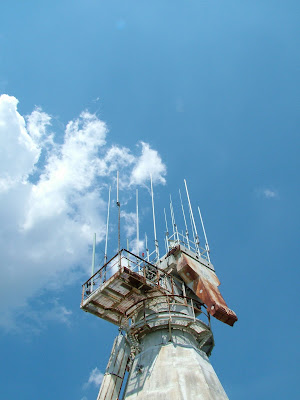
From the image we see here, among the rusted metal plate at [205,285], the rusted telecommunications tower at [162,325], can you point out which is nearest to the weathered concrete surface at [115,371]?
the rusted telecommunications tower at [162,325]

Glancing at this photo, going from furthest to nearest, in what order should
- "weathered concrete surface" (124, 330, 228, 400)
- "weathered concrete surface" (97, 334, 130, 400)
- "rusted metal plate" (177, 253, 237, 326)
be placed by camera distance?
1. "rusted metal plate" (177, 253, 237, 326)
2. "weathered concrete surface" (97, 334, 130, 400)
3. "weathered concrete surface" (124, 330, 228, 400)

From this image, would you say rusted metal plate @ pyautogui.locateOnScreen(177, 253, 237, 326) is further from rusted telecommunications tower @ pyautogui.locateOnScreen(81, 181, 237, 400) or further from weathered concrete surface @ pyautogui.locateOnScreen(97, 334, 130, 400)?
weathered concrete surface @ pyautogui.locateOnScreen(97, 334, 130, 400)

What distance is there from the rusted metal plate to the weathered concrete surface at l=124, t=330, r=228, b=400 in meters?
2.28

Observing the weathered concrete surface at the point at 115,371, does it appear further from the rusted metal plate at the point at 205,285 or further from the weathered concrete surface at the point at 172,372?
the rusted metal plate at the point at 205,285

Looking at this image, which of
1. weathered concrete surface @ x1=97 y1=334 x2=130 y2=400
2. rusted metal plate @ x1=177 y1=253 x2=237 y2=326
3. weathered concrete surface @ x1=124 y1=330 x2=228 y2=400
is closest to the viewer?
weathered concrete surface @ x1=124 y1=330 x2=228 y2=400

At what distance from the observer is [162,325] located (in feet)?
67.3

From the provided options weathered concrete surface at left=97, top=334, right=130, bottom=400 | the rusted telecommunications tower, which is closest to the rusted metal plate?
the rusted telecommunications tower

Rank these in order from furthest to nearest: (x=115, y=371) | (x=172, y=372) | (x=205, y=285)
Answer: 1. (x=205, y=285)
2. (x=115, y=371)
3. (x=172, y=372)

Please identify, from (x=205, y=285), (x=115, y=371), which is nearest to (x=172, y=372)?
(x=115, y=371)

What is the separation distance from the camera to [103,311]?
72.4 ft

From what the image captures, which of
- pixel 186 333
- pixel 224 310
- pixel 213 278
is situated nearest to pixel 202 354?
pixel 186 333

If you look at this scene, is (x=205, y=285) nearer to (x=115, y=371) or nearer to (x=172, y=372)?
(x=172, y=372)

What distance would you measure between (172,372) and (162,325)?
10.1ft

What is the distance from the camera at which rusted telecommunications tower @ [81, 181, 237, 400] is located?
17609 mm
